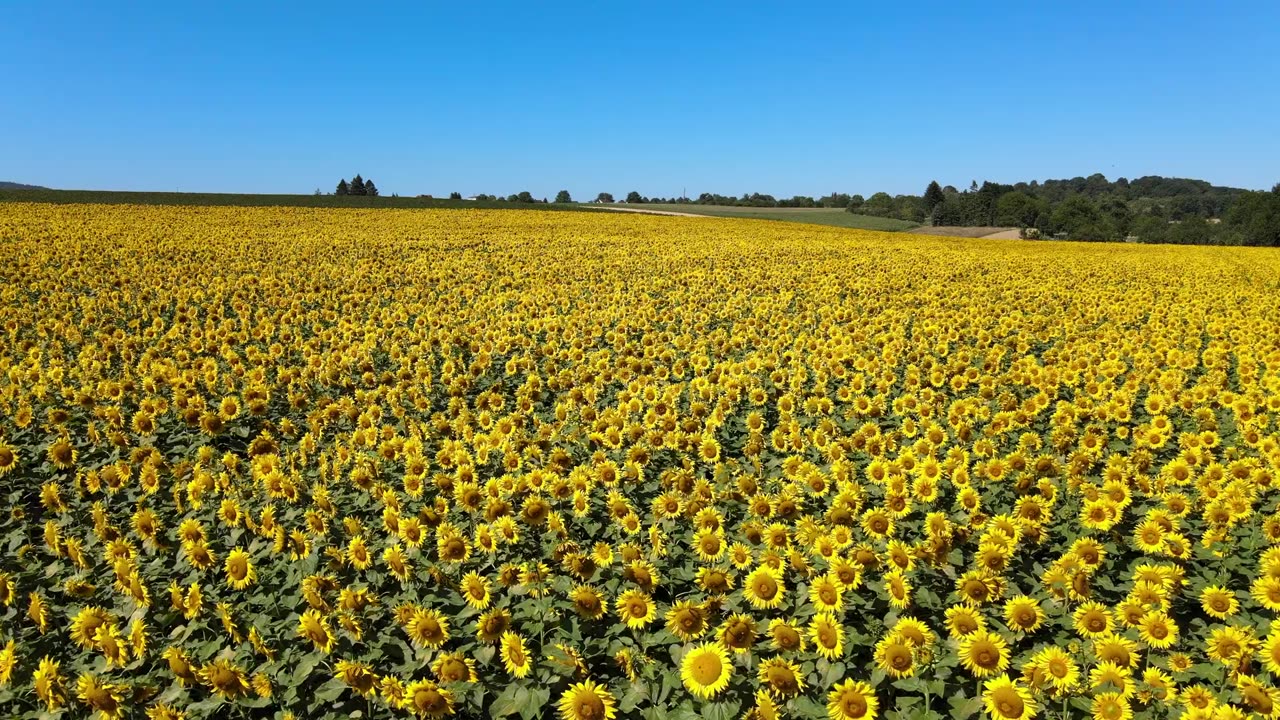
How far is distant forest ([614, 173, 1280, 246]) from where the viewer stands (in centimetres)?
7144

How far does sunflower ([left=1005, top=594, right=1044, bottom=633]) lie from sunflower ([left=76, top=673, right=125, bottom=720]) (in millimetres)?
4854

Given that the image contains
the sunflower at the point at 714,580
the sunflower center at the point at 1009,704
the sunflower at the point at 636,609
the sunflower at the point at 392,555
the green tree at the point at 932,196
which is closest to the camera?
the sunflower center at the point at 1009,704

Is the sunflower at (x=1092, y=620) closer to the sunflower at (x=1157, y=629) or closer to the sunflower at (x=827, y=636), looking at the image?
the sunflower at (x=1157, y=629)

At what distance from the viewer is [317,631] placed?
3818 mm

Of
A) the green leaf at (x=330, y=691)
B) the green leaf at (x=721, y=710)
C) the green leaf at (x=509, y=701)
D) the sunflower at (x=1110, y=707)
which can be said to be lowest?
the green leaf at (x=330, y=691)

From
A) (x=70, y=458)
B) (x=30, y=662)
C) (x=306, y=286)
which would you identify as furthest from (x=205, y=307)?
(x=30, y=662)

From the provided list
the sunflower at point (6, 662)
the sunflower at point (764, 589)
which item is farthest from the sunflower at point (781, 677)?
the sunflower at point (6, 662)

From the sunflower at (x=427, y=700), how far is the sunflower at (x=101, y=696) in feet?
4.72

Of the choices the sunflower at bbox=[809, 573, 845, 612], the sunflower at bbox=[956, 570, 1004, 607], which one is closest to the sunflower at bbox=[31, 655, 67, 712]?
the sunflower at bbox=[809, 573, 845, 612]

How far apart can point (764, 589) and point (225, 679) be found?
9.77ft

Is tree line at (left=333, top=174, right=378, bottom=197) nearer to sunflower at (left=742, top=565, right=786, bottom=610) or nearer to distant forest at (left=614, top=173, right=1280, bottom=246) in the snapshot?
distant forest at (left=614, top=173, right=1280, bottom=246)

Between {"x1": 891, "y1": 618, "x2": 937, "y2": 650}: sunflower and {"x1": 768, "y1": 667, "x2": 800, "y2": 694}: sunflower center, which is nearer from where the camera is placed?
{"x1": 768, "y1": 667, "x2": 800, "y2": 694}: sunflower center

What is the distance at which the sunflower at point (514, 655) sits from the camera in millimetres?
3639

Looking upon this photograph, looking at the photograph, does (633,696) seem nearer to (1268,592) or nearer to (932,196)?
Result: (1268,592)
